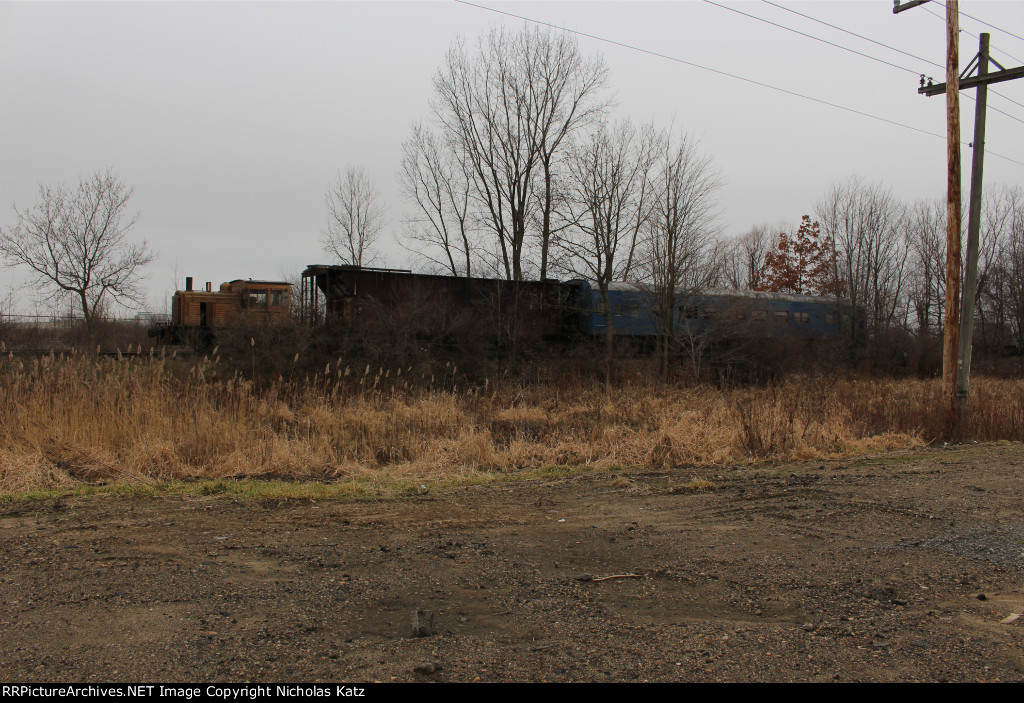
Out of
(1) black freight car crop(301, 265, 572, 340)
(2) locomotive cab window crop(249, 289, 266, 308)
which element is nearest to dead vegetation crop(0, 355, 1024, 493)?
(1) black freight car crop(301, 265, 572, 340)

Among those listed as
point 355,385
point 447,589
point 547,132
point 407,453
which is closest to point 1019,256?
point 547,132

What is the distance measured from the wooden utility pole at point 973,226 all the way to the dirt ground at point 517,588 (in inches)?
253

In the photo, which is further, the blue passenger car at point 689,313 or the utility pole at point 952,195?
the blue passenger car at point 689,313

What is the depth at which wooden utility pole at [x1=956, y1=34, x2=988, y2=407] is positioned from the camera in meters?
12.0

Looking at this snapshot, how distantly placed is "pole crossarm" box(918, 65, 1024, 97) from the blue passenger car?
11483mm

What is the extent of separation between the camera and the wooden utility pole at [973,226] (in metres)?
12.0

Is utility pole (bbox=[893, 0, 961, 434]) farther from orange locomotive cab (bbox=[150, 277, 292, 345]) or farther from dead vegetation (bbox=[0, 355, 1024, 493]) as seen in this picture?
orange locomotive cab (bbox=[150, 277, 292, 345])

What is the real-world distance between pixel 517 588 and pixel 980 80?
43.1ft

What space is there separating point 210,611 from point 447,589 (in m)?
1.25

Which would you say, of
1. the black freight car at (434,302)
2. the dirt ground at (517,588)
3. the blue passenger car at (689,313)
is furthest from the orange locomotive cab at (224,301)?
the dirt ground at (517,588)

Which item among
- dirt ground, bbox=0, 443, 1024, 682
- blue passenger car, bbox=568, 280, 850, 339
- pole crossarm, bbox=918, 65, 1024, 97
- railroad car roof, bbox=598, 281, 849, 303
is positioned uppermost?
pole crossarm, bbox=918, 65, 1024, 97

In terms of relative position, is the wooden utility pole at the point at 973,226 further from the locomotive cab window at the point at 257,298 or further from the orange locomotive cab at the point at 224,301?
the locomotive cab window at the point at 257,298

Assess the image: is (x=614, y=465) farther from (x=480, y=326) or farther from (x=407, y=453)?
(x=480, y=326)

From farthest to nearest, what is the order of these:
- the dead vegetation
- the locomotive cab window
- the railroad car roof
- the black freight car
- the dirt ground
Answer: the locomotive cab window → the railroad car roof → the black freight car → the dead vegetation → the dirt ground
